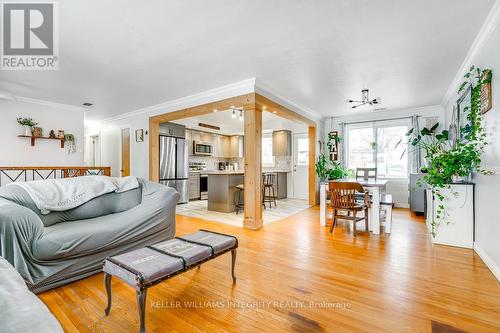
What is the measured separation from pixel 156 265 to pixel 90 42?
273cm

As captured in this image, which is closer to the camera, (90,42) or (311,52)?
(90,42)

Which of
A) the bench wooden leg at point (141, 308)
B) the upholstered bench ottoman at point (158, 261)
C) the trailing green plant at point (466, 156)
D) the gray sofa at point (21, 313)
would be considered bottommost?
the bench wooden leg at point (141, 308)

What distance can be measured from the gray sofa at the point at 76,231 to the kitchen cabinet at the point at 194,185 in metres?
4.02

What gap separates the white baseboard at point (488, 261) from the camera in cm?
229

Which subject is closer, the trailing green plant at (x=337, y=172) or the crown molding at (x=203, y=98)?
the crown molding at (x=203, y=98)

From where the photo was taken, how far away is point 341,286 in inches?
84.6

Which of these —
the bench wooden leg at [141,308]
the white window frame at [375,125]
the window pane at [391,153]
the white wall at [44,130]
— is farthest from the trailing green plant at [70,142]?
the window pane at [391,153]

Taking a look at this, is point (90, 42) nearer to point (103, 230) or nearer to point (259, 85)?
point (103, 230)

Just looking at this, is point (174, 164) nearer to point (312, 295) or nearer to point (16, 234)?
point (16, 234)

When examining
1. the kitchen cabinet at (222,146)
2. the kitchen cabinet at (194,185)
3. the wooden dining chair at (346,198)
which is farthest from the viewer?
the kitchen cabinet at (222,146)

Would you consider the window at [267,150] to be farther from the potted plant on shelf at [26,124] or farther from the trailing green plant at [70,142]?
the potted plant on shelf at [26,124]

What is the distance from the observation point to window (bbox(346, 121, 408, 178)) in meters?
6.14

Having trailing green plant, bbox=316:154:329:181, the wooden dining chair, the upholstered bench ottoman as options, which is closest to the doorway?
trailing green plant, bbox=316:154:329:181

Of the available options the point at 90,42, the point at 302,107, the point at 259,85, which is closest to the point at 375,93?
the point at 302,107
